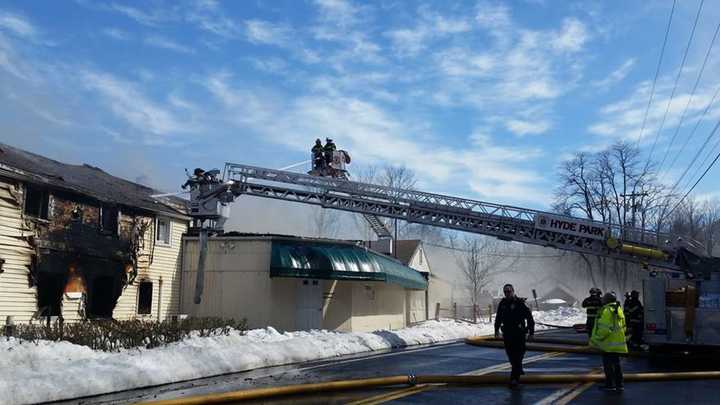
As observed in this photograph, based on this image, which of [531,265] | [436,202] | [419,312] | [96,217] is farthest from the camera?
[531,265]

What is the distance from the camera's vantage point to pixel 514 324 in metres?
11.0

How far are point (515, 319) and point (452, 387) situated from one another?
1585 millimetres

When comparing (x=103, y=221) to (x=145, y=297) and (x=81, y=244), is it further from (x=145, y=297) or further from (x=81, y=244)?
(x=145, y=297)

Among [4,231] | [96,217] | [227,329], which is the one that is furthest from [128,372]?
[96,217]

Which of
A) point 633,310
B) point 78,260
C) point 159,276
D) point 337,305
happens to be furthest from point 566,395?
point 159,276

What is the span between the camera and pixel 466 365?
14.2 meters

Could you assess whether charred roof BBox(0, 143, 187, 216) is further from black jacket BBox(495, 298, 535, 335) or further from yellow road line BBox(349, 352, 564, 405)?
black jacket BBox(495, 298, 535, 335)

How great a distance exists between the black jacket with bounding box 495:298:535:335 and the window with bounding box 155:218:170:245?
16044 millimetres

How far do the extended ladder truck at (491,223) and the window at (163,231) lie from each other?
111 centimetres

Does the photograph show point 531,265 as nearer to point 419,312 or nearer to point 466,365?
point 419,312

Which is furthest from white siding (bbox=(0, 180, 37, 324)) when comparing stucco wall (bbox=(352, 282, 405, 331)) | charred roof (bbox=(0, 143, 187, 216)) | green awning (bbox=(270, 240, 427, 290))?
stucco wall (bbox=(352, 282, 405, 331))

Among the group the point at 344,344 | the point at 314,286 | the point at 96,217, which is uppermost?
the point at 96,217

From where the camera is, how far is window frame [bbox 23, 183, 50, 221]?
17.9 meters

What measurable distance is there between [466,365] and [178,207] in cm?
1503
